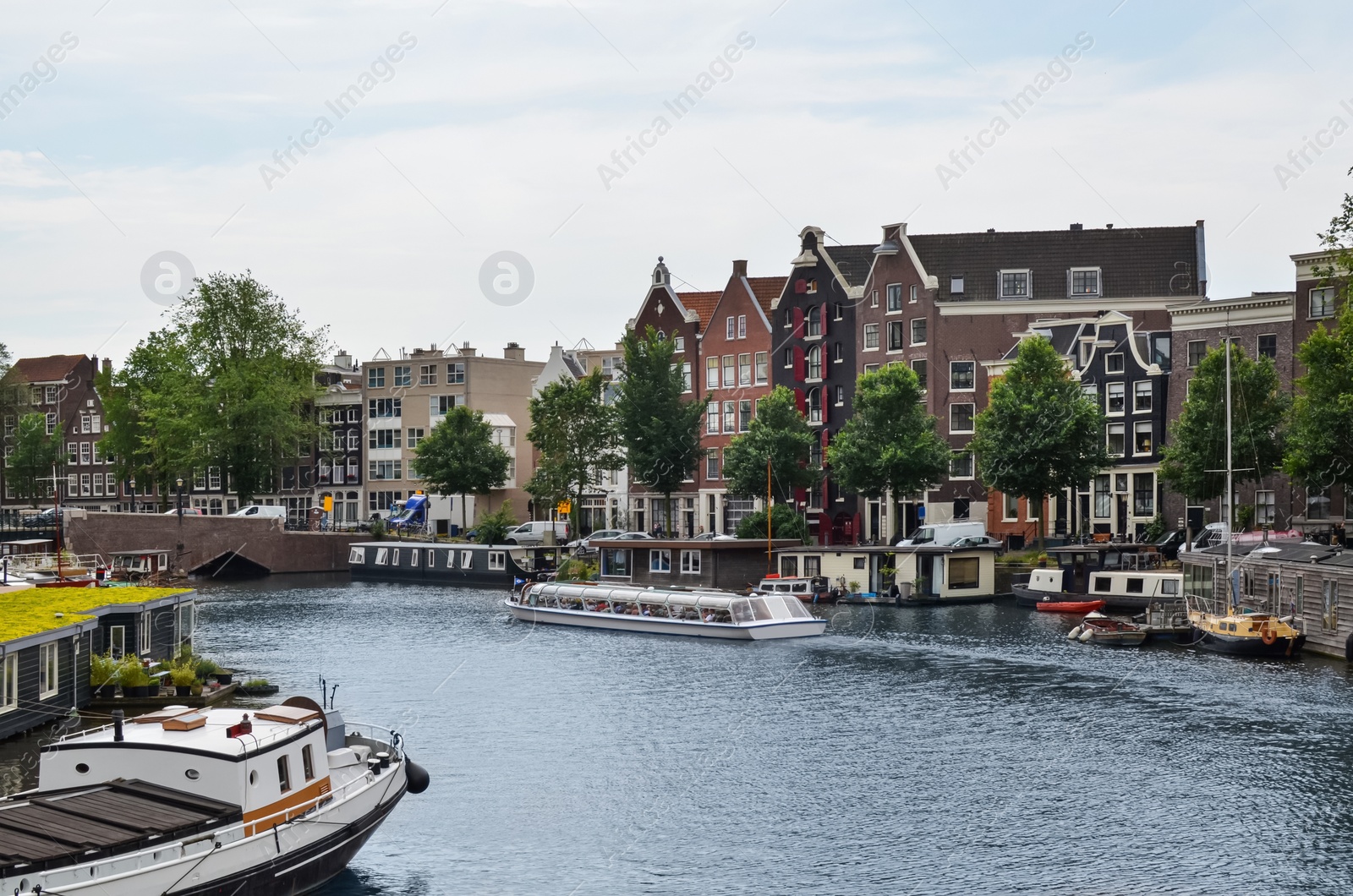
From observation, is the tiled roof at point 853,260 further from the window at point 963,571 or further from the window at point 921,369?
the window at point 963,571

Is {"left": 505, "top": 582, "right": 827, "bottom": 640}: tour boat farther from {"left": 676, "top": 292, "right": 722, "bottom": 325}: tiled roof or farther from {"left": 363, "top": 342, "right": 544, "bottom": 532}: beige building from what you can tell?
{"left": 363, "top": 342, "right": 544, "bottom": 532}: beige building

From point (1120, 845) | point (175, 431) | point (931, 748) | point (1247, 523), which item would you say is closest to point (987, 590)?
point (1247, 523)

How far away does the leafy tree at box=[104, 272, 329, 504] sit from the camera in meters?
130

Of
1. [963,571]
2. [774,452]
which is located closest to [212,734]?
[963,571]

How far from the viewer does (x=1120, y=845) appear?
119 feet

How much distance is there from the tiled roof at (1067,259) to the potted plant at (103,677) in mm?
77050

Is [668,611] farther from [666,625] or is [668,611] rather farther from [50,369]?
[50,369]

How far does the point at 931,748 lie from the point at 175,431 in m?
99.8

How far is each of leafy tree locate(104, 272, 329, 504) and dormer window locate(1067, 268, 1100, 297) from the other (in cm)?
6593

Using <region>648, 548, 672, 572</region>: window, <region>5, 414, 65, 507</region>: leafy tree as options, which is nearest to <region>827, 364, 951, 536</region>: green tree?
<region>648, 548, 672, 572</region>: window

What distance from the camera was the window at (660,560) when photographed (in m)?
103

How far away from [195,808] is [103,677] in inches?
990

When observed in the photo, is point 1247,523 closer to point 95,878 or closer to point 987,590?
point 987,590

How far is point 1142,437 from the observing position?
103 metres
